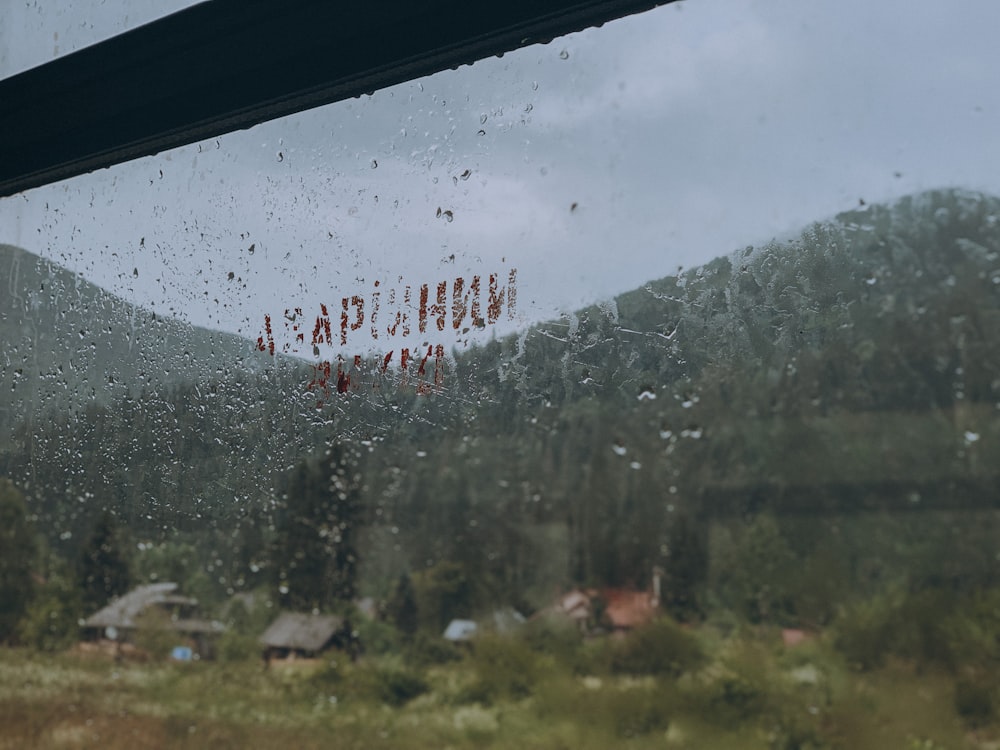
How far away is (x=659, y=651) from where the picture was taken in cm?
68

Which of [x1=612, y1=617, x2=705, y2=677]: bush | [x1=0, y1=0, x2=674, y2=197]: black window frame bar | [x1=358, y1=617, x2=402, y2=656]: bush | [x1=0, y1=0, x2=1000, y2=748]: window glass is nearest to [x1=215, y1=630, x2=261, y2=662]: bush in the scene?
[x1=0, y1=0, x2=1000, y2=748]: window glass

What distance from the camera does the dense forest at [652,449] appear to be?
606 millimetres

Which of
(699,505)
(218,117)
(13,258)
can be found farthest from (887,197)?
(13,258)

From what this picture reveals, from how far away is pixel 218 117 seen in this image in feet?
3.25

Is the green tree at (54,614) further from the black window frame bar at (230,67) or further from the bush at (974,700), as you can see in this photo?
the bush at (974,700)

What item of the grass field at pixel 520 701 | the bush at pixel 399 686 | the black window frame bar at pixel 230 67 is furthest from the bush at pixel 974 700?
the black window frame bar at pixel 230 67

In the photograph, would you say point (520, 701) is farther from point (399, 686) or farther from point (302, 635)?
point (302, 635)

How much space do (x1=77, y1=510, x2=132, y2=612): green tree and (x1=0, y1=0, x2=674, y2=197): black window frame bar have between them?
0.44 m

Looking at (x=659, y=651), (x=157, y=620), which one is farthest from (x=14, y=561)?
(x=659, y=651)

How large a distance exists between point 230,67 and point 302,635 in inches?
22.9

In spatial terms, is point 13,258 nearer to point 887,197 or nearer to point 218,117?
point 218,117

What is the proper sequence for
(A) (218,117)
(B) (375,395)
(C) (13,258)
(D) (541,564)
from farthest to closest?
1. (C) (13,258)
2. (A) (218,117)
3. (B) (375,395)
4. (D) (541,564)

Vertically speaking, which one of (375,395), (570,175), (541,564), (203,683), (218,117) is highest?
(218,117)

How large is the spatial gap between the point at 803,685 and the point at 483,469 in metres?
0.31
